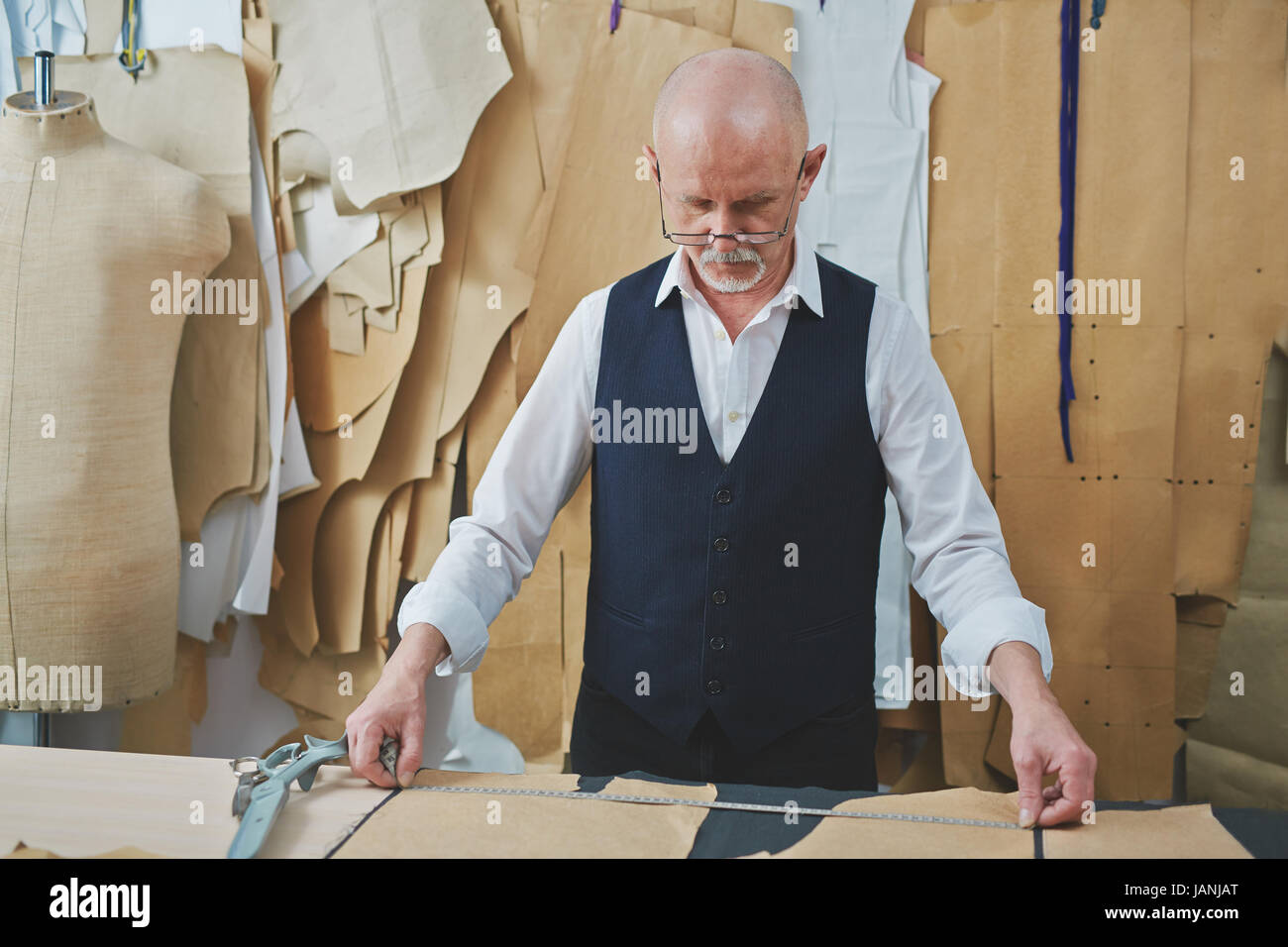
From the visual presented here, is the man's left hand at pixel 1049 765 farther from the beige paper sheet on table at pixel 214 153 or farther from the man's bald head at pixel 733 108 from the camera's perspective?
the beige paper sheet on table at pixel 214 153

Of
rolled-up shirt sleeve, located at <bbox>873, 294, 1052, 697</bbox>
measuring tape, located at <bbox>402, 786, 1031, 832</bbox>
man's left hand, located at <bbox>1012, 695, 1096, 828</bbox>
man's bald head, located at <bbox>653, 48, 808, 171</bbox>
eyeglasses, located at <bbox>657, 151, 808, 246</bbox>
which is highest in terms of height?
man's bald head, located at <bbox>653, 48, 808, 171</bbox>

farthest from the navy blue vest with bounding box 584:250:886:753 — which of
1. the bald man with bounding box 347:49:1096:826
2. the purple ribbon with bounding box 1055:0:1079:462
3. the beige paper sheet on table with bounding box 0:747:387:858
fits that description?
the purple ribbon with bounding box 1055:0:1079:462

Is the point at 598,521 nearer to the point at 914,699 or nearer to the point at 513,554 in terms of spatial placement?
the point at 513,554

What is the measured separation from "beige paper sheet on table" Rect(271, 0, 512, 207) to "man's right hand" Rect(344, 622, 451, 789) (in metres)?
1.26

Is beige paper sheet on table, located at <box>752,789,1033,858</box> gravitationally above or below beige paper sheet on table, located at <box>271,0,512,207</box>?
below

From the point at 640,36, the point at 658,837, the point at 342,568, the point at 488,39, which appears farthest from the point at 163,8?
the point at 658,837

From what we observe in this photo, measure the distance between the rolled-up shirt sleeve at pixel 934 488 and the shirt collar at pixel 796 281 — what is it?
0.11m

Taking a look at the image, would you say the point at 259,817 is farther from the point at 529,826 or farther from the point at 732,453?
the point at 732,453

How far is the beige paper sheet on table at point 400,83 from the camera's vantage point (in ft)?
6.79

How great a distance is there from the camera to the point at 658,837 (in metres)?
0.98

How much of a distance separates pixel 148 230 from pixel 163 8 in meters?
0.62

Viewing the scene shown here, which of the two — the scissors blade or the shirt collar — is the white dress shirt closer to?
the shirt collar

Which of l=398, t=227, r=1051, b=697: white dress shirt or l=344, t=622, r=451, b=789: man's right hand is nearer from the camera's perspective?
l=344, t=622, r=451, b=789: man's right hand

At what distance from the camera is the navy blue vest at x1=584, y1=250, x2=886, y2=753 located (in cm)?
142
